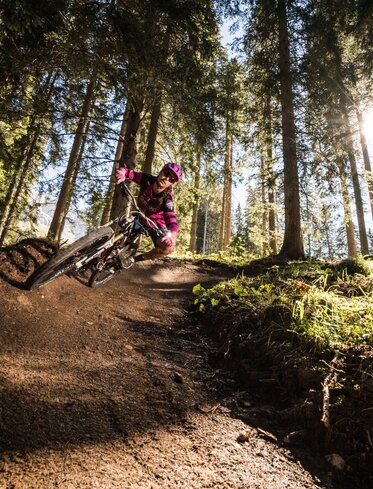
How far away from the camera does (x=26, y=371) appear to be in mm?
3072

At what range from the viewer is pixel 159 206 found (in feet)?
20.6

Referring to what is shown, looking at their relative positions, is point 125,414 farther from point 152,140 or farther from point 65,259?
point 152,140

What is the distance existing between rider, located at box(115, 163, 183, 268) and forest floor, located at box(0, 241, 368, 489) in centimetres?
162

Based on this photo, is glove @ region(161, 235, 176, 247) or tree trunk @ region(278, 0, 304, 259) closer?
glove @ region(161, 235, 176, 247)

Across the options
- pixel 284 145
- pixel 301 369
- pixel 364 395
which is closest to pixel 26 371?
pixel 301 369

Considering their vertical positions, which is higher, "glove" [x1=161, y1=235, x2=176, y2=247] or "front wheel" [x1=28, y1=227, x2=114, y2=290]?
"glove" [x1=161, y1=235, x2=176, y2=247]

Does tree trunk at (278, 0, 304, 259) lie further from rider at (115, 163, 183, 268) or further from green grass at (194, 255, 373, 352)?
rider at (115, 163, 183, 268)

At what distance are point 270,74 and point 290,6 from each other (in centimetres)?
281

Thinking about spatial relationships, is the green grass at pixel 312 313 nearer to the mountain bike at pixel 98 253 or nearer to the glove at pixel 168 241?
the glove at pixel 168 241

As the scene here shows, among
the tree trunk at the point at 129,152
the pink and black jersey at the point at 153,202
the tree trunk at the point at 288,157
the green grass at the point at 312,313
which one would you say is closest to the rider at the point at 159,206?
the pink and black jersey at the point at 153,202

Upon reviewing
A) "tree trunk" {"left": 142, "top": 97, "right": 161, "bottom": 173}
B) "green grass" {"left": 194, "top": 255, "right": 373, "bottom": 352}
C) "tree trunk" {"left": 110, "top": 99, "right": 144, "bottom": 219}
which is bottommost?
"green grass" {"left": 194, "top": 255, "right": 373, "bottom": 352}

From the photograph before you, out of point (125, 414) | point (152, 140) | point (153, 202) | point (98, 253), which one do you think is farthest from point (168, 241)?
point (152, 140)

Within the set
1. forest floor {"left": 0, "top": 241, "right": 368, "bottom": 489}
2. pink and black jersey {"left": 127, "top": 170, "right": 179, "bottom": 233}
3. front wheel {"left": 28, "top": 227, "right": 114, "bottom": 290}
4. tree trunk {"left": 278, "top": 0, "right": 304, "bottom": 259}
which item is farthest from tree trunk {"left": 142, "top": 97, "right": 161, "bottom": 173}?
forest floor {"left": 0, "top": 241, "right": 368, "bottom": 489}

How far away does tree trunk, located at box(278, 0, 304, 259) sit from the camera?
11.8m
